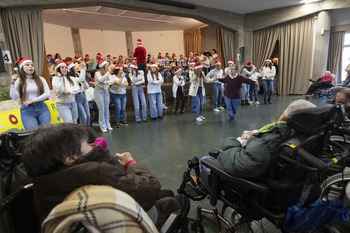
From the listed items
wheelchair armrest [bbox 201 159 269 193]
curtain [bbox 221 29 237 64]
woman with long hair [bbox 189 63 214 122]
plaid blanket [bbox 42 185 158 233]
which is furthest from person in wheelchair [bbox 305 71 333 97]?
plaid blanket [bbox 42 185 158 233]

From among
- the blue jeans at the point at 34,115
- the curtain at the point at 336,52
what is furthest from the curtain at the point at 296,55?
the blue jeans at the point at 34,115

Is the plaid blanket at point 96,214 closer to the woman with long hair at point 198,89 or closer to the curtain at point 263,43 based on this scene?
the woman with long hair at point 198,89

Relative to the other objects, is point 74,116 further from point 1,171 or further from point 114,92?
point 1,171

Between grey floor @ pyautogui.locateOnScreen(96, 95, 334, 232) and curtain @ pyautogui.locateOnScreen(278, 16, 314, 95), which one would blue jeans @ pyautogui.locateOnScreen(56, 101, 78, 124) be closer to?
grey floor @ pyautogui.locateOnScreen(96, 95, 334, 232)

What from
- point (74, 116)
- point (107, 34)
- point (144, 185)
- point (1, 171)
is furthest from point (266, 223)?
point (107, 34)

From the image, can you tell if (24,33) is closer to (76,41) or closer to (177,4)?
(177,4)

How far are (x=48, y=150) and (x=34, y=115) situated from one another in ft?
7.57

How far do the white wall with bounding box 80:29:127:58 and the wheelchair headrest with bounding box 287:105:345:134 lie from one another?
11.1 metres

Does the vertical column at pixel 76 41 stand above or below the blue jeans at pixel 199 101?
above

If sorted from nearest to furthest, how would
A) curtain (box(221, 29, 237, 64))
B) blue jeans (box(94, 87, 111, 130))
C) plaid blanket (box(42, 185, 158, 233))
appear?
plaid blanket (box(42, 185, 158, 233)) < blue jeans (box(94, 87, 111, 130)) < curtain (box(221, 29, 237, 64))

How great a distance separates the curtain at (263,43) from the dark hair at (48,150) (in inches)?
375

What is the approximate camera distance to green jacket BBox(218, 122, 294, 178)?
117cm

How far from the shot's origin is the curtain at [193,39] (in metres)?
11.6

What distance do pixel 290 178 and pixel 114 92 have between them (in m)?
4.20
